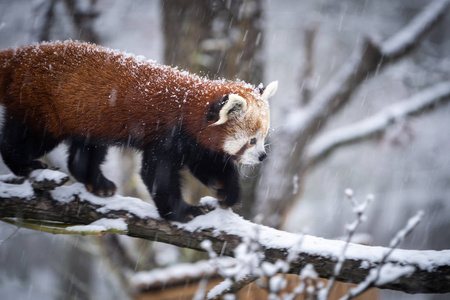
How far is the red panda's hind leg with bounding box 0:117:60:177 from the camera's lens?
2355 millimetres

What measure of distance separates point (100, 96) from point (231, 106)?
79cm

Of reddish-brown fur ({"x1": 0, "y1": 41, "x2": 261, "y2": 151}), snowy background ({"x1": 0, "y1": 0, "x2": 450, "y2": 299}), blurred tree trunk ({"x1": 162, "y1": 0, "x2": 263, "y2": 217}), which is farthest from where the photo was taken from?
snowy background ({"x1": 0, "y1": 0, "x2": 450, "y2": 299})

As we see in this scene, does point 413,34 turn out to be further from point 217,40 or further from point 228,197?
point 228,197

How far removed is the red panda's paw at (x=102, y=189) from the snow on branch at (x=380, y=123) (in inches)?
128

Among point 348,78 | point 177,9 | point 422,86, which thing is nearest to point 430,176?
point 422,86

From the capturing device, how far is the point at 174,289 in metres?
3.75

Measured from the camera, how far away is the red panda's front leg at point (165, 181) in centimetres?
233

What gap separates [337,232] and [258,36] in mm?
8758

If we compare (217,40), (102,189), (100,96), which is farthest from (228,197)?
(217,40)

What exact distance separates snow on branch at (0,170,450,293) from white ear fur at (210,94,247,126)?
64 centimetres

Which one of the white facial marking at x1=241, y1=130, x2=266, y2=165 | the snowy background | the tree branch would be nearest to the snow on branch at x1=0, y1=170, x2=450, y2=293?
the white facial marking at x1=241, y1=130, x2=266, y2=165

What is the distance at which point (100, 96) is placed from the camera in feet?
7.28

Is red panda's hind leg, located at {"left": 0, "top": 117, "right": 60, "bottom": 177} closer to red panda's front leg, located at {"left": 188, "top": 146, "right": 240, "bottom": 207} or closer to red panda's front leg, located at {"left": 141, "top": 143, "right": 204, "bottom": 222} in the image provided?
red panda's front leg, located at {"left": 141, "top": 143, "right": 204, "bottom": 222}

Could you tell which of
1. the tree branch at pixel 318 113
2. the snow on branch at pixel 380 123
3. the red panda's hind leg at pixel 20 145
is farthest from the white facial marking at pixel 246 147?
the snow on branch at pixel 380 123
